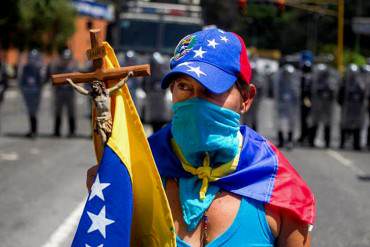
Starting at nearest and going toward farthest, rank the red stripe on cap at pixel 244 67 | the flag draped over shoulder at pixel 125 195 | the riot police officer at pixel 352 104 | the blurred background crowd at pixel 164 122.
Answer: the flag draped over shoulder at pixel 125 195
the red stripe on cap at pixel 244 67
the blurred background crowd at pixel 164 122
the riot police officer at pixel 352 104

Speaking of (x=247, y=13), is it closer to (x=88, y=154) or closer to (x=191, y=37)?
(x=88, y=154)

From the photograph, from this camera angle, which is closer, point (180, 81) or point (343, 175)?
point (180, 81)

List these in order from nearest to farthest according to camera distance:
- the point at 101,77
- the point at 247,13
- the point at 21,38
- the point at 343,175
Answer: the point at 101,77
the point at 343,175
the point at 247,13
the point at 21,38

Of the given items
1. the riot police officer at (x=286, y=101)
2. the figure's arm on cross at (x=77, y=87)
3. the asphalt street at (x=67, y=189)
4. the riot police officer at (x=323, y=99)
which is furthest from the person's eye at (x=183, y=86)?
the riot police officer at (x=323, y=99)

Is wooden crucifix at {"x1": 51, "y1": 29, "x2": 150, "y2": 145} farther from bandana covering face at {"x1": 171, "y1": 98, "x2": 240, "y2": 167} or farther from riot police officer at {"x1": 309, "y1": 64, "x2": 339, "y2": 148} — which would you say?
riot police officer at {"x1": 309, "y1": 64, "x2": 339, "y2": 148}

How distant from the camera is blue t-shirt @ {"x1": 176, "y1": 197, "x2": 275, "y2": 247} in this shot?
2.47 meters

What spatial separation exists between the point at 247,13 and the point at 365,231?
1246 centimetres

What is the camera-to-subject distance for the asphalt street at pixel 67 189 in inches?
329

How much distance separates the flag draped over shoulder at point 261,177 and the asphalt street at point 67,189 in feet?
17.7

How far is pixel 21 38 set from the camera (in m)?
50.3

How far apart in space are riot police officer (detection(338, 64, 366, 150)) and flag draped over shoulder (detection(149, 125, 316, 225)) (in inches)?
633

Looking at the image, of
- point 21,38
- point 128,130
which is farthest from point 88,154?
point 21,38

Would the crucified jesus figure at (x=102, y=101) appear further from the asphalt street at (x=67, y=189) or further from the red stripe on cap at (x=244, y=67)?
the asphalt street at (x=67, y=189)

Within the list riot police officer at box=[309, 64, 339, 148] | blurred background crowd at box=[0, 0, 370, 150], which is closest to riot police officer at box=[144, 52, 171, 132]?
blurred background crowd at box=[0, 0, 370, 150]
